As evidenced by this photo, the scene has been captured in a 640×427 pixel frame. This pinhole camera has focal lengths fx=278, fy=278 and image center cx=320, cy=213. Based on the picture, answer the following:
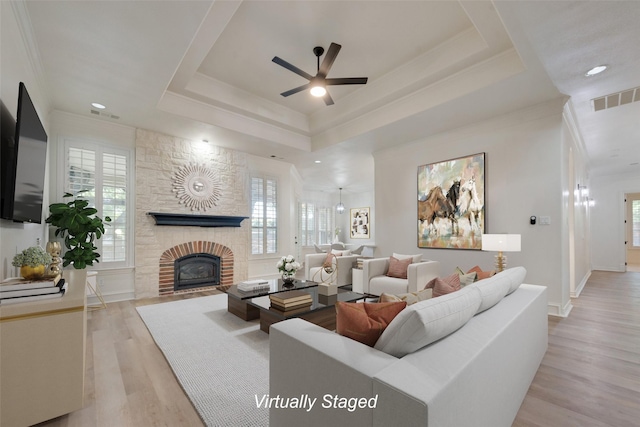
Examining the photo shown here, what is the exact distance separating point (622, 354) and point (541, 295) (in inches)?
49.9

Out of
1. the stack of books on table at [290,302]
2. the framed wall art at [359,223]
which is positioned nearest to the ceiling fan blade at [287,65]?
the stack of books on table at [290,302]

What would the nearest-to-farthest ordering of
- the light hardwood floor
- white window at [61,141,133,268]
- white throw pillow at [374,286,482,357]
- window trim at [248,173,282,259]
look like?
white throw pillow at [374,286,482,357]
the light hardwood floor
white window at [61,141,133,268]
window trim at [248,173,282,259]

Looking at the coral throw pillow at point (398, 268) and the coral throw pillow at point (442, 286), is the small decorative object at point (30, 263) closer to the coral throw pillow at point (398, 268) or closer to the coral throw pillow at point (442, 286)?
the coral throw pillow at point (442, 286)

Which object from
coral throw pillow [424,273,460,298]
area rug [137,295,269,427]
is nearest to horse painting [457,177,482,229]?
coral throw pillow [424,273,460,298]

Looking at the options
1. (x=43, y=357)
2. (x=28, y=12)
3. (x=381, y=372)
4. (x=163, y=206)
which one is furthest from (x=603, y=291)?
(x=28, y=12)

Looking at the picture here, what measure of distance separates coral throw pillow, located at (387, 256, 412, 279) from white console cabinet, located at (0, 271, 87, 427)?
379cm

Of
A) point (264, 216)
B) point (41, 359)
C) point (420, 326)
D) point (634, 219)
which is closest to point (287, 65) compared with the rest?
point (420, 326)

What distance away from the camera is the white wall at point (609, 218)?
791 centimetres

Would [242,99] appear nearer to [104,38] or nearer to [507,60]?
[104,38]

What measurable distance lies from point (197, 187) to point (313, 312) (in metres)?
3.72

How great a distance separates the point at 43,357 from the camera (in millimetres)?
1676

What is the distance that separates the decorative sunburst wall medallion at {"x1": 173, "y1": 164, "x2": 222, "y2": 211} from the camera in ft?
17.0

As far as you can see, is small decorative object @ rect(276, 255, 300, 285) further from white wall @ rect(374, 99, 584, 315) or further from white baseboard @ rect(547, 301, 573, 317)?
white baseboard @ rect(547, 301, 573, 317)

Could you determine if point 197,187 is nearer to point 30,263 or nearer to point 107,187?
point 107,187
